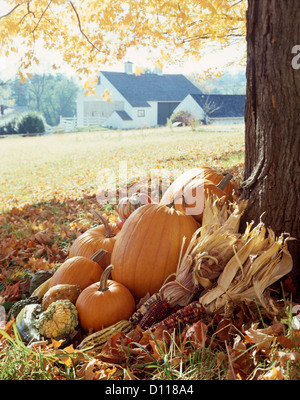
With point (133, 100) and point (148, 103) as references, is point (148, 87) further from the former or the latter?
point (133, 100)

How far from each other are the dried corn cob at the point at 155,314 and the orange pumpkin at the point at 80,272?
0.73m

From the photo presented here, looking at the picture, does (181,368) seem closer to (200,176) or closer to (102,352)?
(102,352)

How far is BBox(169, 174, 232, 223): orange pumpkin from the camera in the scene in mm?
3342

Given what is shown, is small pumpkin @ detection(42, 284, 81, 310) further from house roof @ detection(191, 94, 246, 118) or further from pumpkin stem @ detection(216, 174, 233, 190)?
house roof @ detection(191, 94, 246, 118)

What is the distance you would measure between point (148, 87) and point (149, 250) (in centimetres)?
3536

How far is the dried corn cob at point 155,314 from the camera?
8.41 ft

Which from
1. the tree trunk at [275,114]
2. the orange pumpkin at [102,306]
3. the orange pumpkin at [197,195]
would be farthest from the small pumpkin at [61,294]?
the tree trunk at [275,114]

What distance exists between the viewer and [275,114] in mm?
2732

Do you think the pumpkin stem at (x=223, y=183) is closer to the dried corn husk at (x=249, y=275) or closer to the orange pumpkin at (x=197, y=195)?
the orange pumpkin at (x=197, y=195)

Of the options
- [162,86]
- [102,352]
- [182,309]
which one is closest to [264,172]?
[182,309]

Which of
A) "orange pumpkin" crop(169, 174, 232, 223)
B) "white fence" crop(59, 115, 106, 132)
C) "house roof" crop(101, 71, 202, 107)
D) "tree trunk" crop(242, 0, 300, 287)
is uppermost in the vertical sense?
"house roof" crop(101, 71, 202, 107)

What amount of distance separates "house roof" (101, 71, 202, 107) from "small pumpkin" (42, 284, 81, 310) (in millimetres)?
32175

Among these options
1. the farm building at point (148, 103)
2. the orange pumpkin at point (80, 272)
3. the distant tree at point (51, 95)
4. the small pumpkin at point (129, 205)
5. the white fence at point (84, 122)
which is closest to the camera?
the orange pumpkin at point (80, 272)

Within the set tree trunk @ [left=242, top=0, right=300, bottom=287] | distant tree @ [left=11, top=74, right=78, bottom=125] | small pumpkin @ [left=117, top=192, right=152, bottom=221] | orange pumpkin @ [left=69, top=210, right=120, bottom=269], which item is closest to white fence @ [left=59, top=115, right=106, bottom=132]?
distant tree @ [left=11, top=74, right=78, bottom=125]
